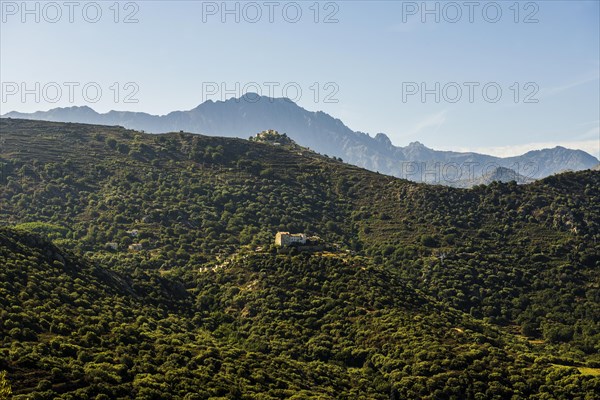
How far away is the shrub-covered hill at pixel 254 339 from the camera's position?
47.5 m

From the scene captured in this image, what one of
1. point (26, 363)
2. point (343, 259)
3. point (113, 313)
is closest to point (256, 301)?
point (343, 259)

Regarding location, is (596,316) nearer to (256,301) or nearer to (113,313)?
(256,301)

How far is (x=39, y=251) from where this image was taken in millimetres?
74562

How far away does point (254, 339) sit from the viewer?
74000 mm

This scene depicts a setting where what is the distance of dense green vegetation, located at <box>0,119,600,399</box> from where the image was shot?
5416 cm

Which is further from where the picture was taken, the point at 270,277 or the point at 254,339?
the point at 270,277

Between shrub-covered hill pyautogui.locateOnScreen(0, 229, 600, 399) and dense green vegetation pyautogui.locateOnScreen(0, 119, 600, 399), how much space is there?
10.5 inches

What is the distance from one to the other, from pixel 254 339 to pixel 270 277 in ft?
55.8

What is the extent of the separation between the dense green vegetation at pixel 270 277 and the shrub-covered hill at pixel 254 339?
0.87ft

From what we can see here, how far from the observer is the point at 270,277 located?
90000 millimetres

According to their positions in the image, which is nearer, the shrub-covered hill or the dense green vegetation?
the shrub-covered hill

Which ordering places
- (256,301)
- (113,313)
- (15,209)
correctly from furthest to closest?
(15,209) < (256,301) < (113,313)

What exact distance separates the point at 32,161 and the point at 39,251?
262 ft

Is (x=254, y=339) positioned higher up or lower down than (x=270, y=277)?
lower down
